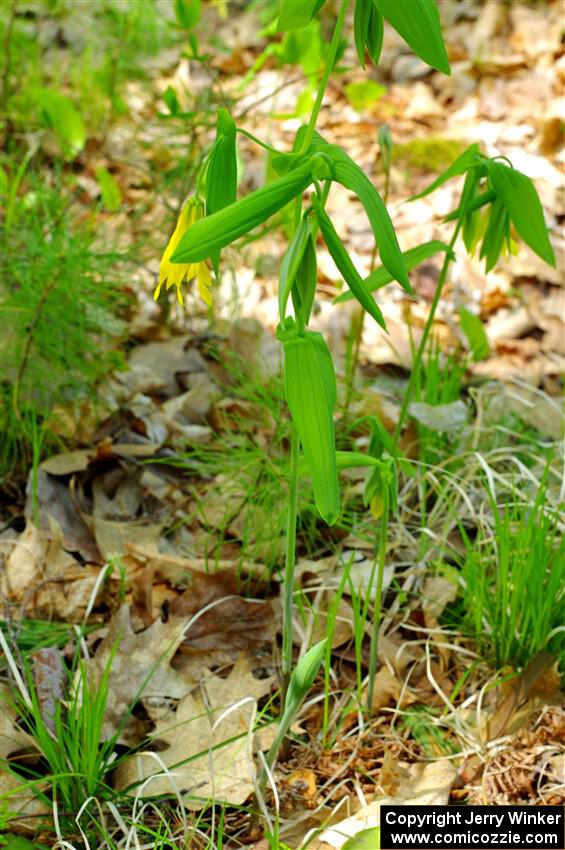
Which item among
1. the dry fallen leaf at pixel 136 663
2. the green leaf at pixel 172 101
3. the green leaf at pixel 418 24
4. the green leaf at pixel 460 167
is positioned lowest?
the dry fallen leaf at pixel 136 663

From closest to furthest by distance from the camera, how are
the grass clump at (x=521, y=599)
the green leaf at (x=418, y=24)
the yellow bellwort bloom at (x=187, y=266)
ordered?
the green leaf at (x=418, y=24) → the yellow bellwort bloom at (x=187, y=266) → the grass clump at (x=521, y=599)

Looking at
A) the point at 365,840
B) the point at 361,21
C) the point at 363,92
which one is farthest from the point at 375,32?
the point at 363,92

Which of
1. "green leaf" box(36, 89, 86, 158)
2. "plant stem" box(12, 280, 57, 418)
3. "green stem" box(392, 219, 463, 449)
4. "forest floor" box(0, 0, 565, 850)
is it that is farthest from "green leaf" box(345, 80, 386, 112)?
"green stem" box(392, 219, 463, 449)

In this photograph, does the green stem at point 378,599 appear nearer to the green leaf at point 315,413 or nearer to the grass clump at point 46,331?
the green leaf at point 315,413

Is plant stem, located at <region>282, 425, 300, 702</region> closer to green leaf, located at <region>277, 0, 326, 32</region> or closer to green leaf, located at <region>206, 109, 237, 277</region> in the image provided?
green leaf, located at <region>206, 109, 237, 277</region>

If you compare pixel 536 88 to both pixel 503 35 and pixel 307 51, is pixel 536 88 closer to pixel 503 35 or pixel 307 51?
pixel 503 35

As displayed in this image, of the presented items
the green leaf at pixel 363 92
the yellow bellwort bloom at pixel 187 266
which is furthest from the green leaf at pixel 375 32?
the green leaf at pixel 363 92

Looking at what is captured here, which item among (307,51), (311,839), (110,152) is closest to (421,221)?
(307,51)
